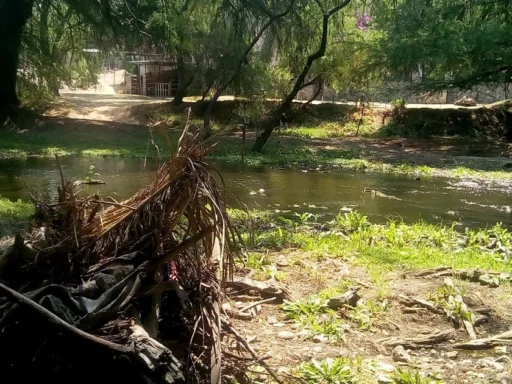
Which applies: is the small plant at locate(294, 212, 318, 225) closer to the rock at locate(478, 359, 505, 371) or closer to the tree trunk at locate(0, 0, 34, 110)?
the rock at locate(478, 359, 505, 371)

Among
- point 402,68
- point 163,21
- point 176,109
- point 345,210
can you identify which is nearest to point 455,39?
point 402,68

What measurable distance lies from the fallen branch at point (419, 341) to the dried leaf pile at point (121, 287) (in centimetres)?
162

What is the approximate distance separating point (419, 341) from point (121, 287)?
264cm

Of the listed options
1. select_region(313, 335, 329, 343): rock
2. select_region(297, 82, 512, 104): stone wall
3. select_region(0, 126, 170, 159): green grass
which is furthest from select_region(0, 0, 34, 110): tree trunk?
select_region(313, 335, 329, 343): rock

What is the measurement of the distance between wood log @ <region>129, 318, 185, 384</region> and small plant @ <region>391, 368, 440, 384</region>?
5.38 feet

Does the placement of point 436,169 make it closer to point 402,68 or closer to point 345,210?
point 402,68

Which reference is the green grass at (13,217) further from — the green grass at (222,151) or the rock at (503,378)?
the green grass at (222,151)

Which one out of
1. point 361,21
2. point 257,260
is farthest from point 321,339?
point 361,21

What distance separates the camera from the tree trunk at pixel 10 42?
71.1 feet

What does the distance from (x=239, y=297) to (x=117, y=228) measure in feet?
6.65

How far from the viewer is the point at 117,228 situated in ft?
11.9

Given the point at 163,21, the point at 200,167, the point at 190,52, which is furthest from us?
the point at 190,52

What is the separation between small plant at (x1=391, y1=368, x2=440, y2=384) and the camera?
392cm

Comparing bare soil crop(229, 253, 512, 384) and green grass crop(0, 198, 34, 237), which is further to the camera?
green grass crop(0, 198, 34, 237)
